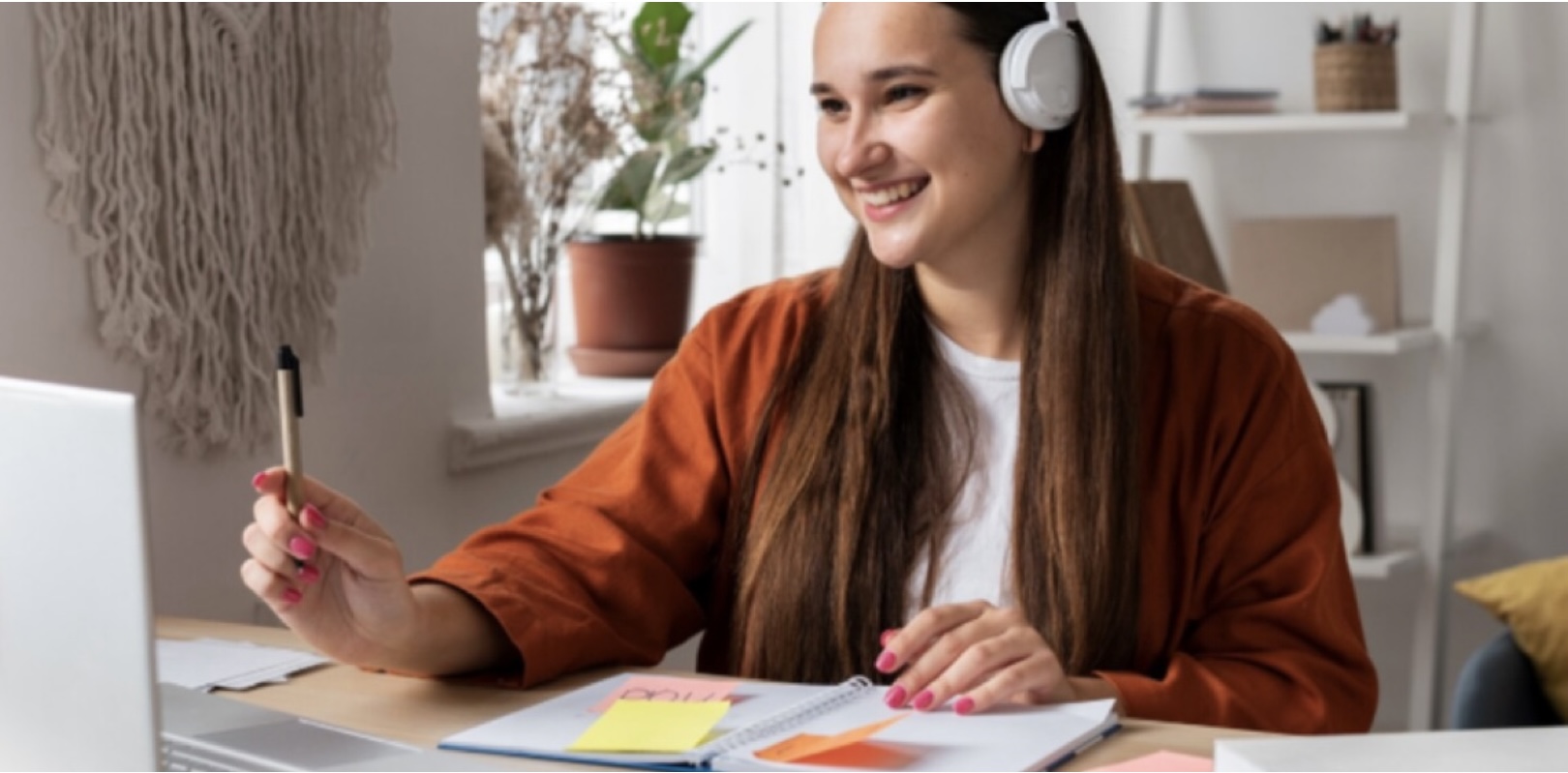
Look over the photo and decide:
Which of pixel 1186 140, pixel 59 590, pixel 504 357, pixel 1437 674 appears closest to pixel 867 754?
pixel 59 590

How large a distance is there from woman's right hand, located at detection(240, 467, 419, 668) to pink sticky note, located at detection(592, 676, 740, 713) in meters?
0.15

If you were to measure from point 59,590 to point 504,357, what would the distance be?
5.83 feet

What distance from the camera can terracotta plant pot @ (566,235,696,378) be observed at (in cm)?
273

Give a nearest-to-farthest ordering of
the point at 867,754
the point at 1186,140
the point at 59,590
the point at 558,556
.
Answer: the point at 59,590 → the point at 867,754 → the point at 558,556 → the point at 1186,140

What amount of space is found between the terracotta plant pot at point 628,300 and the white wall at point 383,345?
0.31 metres

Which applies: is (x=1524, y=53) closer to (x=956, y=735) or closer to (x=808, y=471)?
(x=808, y=471)

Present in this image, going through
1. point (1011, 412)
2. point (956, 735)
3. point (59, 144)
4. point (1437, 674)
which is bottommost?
point (1437, 674)

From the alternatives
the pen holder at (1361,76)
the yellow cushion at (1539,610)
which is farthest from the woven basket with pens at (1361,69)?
the yellow cushion at (1539,610)

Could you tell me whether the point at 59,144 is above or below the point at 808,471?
above

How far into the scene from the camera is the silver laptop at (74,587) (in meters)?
0.87

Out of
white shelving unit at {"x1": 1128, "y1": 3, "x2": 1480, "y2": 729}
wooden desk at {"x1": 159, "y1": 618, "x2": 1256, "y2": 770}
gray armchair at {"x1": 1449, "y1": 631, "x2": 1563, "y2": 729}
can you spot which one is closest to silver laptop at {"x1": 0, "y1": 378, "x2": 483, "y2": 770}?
wooden desk at {"x1": 159, "y1": 618, "x2": 1256, "y2": 770}

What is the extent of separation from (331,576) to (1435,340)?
7.01ft

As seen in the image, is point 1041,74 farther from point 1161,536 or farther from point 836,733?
point 836,733

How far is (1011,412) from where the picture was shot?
1588mm
